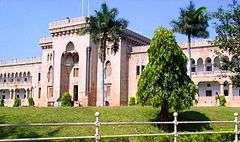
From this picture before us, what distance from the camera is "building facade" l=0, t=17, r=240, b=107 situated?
5322cm

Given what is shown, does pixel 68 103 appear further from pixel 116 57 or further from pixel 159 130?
pixel 159 130

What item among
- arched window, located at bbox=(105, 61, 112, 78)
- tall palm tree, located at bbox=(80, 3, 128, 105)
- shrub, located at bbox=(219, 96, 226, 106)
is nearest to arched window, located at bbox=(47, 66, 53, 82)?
arched window, located at bbox=(105, 61, 112, 78)

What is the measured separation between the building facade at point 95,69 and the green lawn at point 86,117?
57.2 ft

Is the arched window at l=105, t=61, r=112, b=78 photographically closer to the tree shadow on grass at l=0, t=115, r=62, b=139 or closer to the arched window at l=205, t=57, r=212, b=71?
the arched window at l=205, t=57, r=212, b=71

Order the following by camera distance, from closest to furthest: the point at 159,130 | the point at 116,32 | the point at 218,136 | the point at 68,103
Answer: the point at 218,136, the point at 159,130, the point at 116,32, the point at 68,103

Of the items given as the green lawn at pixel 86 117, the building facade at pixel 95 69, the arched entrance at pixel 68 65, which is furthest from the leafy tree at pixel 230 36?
the arched entrance at pixel 68 65

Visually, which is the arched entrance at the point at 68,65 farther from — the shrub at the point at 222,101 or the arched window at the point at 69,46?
the shrub at the point at 222,101

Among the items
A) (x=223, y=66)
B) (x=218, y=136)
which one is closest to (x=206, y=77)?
(x=223, y=66)

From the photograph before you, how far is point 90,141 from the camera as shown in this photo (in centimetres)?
1533

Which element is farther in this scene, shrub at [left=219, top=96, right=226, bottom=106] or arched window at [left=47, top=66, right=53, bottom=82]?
arched window at [left=47, top=66, right=53, bottom=82]

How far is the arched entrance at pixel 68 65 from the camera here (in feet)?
188

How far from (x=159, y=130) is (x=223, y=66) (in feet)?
31.2

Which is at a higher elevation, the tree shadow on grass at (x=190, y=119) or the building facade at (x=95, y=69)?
the building facade at (x=95, y=69)

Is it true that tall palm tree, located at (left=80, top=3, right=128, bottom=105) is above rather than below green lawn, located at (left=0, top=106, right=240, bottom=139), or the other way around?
above
